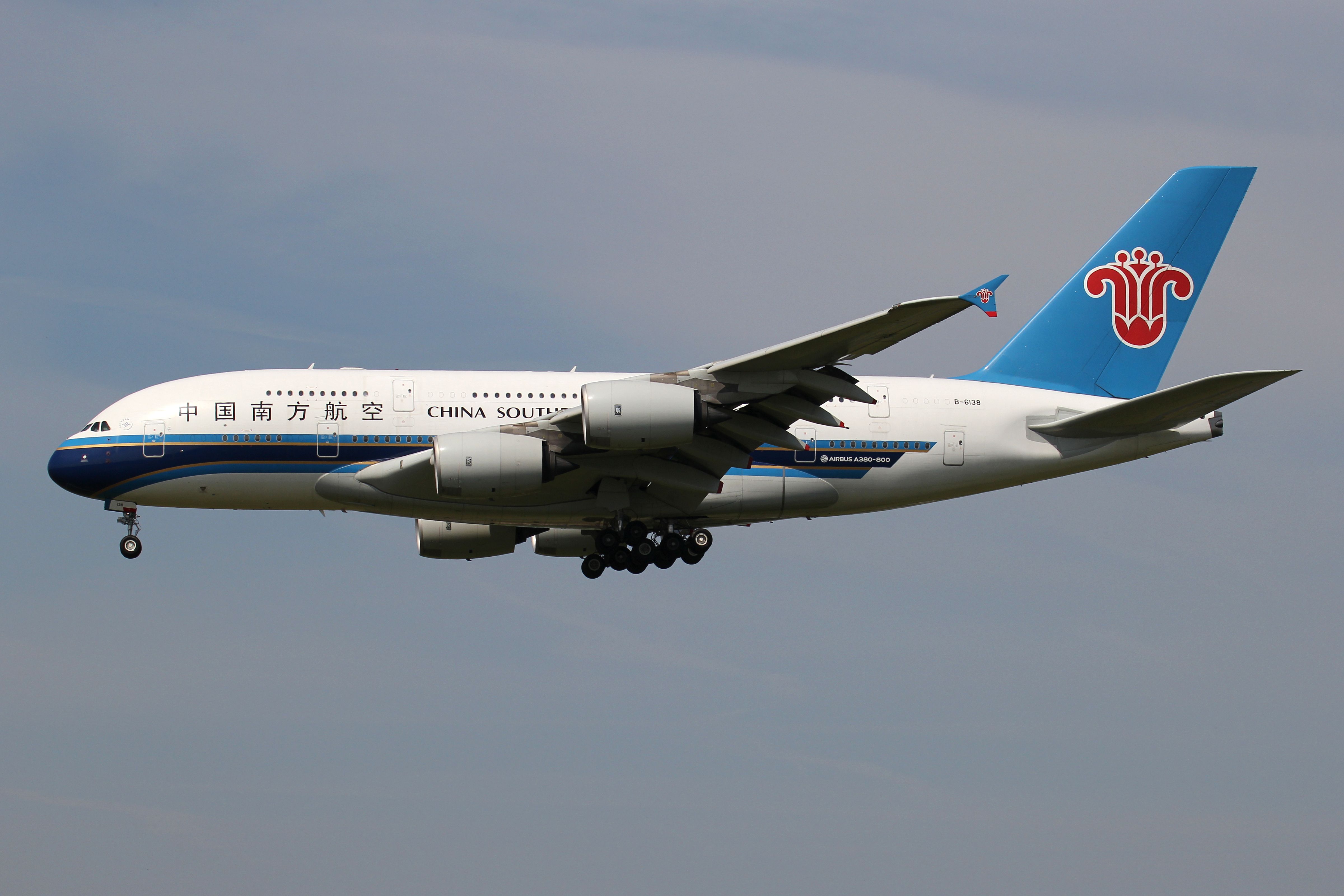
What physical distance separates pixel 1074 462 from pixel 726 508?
815cm

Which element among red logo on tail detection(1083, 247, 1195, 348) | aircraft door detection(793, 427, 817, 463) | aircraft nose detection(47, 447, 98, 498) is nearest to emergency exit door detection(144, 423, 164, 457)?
aircraft nose detection(47, 447, 98, 498)

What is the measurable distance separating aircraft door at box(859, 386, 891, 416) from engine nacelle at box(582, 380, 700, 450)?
6236 mm

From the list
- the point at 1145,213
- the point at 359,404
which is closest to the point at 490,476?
the point at 359,404

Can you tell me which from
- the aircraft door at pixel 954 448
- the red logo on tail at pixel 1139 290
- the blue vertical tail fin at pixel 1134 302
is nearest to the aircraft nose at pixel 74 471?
the aircraft door at pixel 954 448

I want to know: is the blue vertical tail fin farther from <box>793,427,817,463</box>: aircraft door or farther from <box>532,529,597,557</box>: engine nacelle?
<box>532,529,597,557</box>: engine nacelle

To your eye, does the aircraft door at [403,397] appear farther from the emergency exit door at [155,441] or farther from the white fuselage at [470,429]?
the emergency exit door at [155,441]

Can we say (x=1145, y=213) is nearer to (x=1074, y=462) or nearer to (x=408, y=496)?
(x=1074, y=462)

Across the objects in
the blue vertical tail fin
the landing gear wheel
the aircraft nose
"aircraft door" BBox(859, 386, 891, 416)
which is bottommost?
the landing gear wheel

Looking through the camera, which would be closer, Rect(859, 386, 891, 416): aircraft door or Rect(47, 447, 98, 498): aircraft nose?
Rect(47, 447, 98, 498): aircraft nose

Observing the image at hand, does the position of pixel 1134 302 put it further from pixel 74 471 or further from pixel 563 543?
pixel 74 471

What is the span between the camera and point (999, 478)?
106ft

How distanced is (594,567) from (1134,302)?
591 inches

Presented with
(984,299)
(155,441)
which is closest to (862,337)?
(984,299)

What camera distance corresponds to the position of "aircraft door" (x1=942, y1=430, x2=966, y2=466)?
3192 cm
